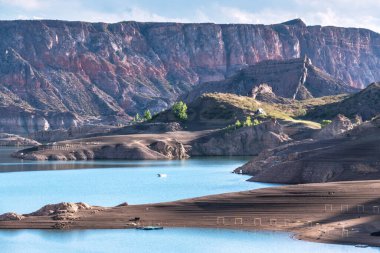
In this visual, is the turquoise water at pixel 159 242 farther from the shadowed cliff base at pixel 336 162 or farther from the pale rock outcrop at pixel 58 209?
the shadowed cliff base at pixel 336 162

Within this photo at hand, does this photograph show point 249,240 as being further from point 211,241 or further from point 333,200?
point 333,200

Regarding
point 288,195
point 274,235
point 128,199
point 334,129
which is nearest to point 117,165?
point 334,129

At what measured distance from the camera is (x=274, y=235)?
7619 centimetres

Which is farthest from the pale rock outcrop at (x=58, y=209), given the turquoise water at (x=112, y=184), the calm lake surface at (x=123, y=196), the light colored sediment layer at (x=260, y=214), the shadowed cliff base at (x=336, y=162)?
the shadowed cliff base at (x=336, y=162)

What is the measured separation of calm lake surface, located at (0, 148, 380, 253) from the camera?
7169 cm

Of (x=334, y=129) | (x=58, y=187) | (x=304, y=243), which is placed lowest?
(x=304, y=243)

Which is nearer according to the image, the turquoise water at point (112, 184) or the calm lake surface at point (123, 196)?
the calm lake surface at point (123, 196)

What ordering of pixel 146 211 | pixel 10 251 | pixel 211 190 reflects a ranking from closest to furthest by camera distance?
pixel 10 251 → pixel 146 211 → pixel 211 190

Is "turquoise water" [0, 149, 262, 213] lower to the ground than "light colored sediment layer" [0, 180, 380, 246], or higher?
higher

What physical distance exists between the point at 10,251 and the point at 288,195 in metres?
30.0

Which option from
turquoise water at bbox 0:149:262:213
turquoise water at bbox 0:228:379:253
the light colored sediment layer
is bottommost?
turquoise water at bbox 0:228:379:253

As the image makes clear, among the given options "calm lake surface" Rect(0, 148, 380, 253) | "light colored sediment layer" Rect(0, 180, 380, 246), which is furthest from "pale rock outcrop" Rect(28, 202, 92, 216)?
"calm lake surface" Rect(0, 148, 380, 253)

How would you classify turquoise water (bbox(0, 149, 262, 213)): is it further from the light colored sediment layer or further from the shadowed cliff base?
the light colored sediment layer

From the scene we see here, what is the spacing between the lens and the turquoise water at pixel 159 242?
7019cm
